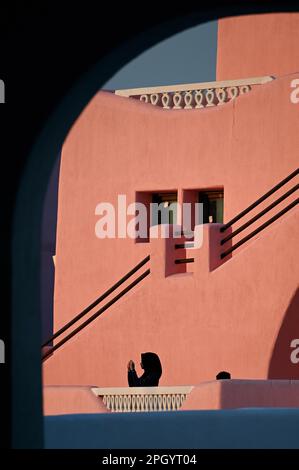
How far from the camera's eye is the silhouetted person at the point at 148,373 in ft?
57.7

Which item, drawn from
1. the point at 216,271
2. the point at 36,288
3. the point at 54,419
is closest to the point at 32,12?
the point at 36,288

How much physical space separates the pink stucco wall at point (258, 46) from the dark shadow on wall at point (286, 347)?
5.64m

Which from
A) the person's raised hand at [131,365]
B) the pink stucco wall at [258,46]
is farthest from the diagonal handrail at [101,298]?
the pink stucco wall at [258,46]

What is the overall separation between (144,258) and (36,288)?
45.0 ft

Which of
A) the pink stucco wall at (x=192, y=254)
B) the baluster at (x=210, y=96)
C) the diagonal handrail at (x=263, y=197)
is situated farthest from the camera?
the baluster at (x=210, y=96)

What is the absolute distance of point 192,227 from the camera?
2083cm

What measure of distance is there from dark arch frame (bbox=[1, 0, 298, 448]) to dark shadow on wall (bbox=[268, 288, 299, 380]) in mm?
10197

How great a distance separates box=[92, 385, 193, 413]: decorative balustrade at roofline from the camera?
16109 mm

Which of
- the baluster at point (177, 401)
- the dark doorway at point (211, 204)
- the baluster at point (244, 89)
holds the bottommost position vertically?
the baluster at point (177, 401)

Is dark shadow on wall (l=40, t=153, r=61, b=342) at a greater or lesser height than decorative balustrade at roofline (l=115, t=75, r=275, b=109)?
lesser

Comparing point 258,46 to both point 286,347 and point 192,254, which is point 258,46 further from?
point 286,347

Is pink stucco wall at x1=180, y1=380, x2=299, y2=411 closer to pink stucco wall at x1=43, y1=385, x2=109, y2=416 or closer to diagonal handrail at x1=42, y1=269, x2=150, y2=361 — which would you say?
pink stucco wall at x1=43, y1=385, x2=109, y2=416

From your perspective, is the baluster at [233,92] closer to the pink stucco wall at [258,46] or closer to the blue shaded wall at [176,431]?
the pink stucco wall at [258,46]

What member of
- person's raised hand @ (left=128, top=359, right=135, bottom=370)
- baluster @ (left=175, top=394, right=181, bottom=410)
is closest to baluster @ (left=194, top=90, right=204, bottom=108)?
person's raised hand @ (left=128, top=359, right=135, bottom=370)
